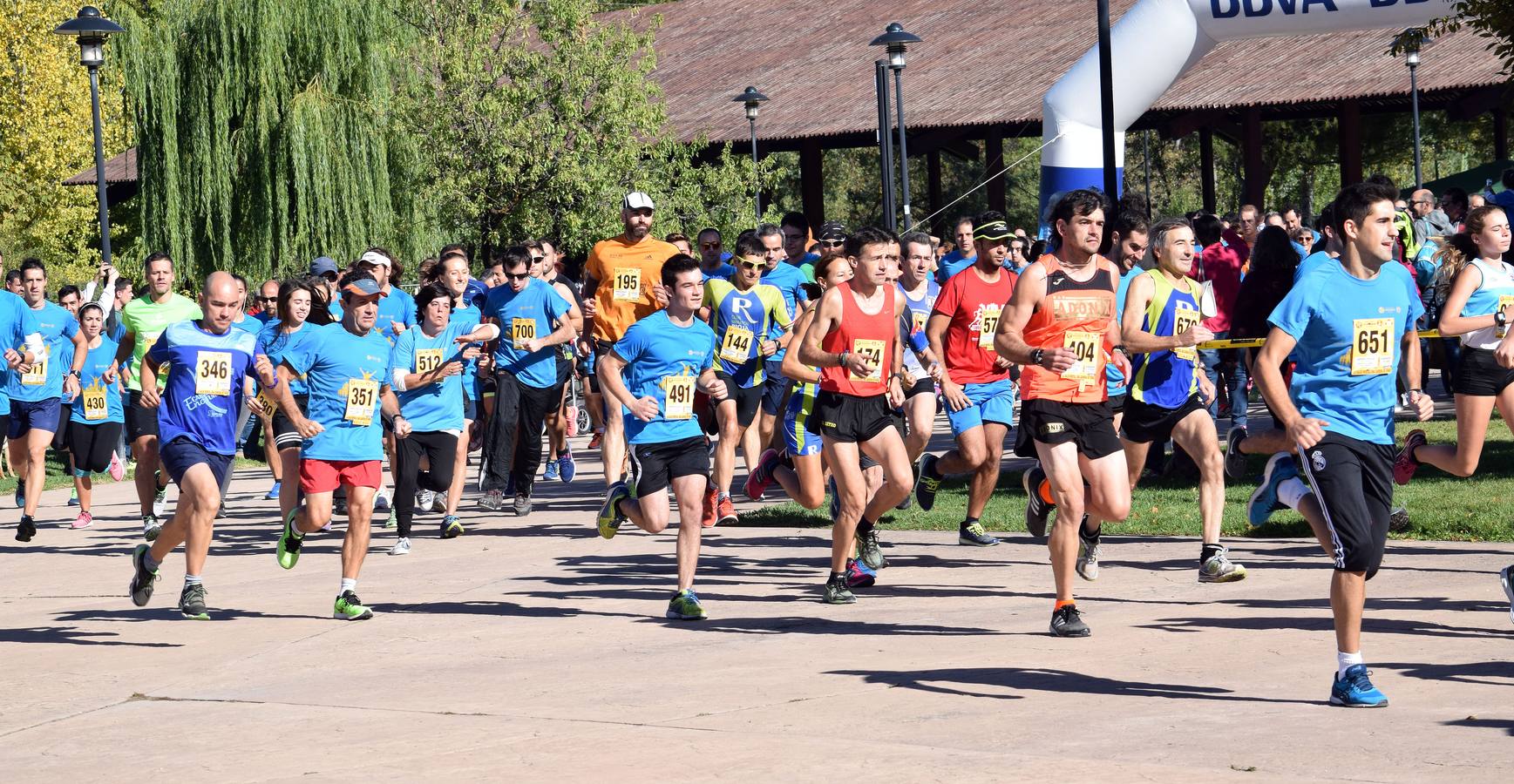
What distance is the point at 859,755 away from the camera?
20.2 ft

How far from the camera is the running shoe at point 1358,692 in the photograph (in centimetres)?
647

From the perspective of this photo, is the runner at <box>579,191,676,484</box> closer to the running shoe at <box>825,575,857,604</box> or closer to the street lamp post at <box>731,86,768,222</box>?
the running shoe at <box>825,575,857,604</box>

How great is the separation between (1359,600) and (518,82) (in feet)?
86.6

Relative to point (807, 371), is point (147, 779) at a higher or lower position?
lower

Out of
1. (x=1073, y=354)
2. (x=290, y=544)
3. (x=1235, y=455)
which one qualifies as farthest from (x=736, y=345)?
(x=1073, y=354)

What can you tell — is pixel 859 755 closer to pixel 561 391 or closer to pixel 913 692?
pixel 913 692

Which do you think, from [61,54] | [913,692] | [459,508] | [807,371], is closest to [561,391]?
[459,508]

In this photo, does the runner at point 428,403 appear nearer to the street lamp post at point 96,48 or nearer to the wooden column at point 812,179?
the street lamp post at point 96,48

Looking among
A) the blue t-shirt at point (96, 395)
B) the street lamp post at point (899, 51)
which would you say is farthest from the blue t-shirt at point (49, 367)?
the street lamp post at point (899, 51)

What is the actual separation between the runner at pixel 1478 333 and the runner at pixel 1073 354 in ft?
6.77

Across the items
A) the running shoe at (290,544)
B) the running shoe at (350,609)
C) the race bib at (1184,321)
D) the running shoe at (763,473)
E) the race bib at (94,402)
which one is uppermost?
the race bib at (1184,321)

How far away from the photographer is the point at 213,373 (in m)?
9.71

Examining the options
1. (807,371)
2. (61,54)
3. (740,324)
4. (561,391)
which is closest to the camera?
(807,371)

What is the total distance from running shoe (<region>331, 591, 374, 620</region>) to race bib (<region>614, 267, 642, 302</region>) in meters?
4.75
